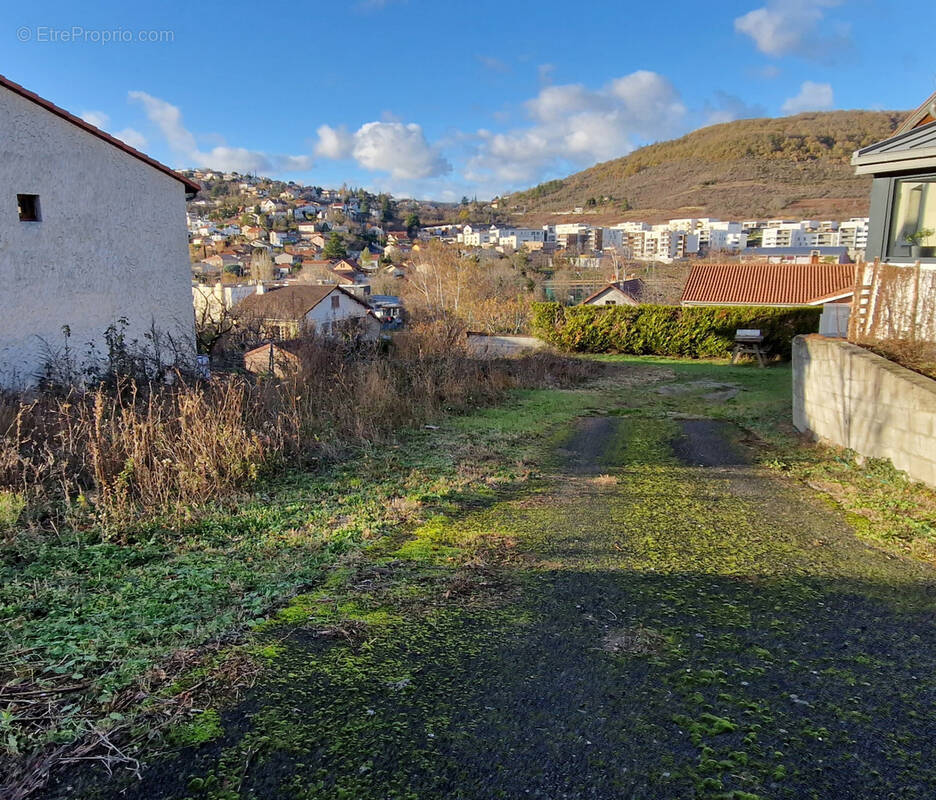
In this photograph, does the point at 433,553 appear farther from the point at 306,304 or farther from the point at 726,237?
the point at 726,237

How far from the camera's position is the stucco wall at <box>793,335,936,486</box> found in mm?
5652

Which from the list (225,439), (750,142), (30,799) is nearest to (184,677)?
(30,799)

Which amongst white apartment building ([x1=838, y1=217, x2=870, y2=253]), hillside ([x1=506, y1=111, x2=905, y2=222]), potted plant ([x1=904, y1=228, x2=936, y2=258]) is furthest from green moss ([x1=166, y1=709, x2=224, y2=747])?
white apartment building ([x1=838, y1=217, x2=870, y2=253])

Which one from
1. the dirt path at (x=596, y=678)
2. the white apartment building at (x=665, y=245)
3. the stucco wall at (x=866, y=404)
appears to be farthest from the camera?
the white apartment building at (x=665, y=245)

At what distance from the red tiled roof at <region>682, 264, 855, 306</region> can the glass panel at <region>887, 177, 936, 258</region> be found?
21.3m

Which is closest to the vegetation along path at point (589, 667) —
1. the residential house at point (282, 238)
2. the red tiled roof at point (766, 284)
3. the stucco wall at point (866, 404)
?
the stucco wall at point (866, 404)

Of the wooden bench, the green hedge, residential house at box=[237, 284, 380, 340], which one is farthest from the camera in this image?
Result: residential house at box=[237, 284, 380, 340]

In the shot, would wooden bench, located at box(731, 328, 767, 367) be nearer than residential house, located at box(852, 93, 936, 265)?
No

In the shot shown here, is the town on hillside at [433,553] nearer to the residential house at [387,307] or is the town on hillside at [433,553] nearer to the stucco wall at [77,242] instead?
the stucco wall at [77,242]

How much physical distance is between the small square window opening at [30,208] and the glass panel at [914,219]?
50.1 feet

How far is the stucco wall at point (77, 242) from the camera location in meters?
10.5

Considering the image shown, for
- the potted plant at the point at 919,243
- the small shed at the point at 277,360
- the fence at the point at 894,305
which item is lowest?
the small shed at the point at 277,360

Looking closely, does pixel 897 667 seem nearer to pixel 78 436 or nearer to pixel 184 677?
pixel 184 677

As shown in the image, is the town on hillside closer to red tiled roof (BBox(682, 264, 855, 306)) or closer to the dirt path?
the dirt path
